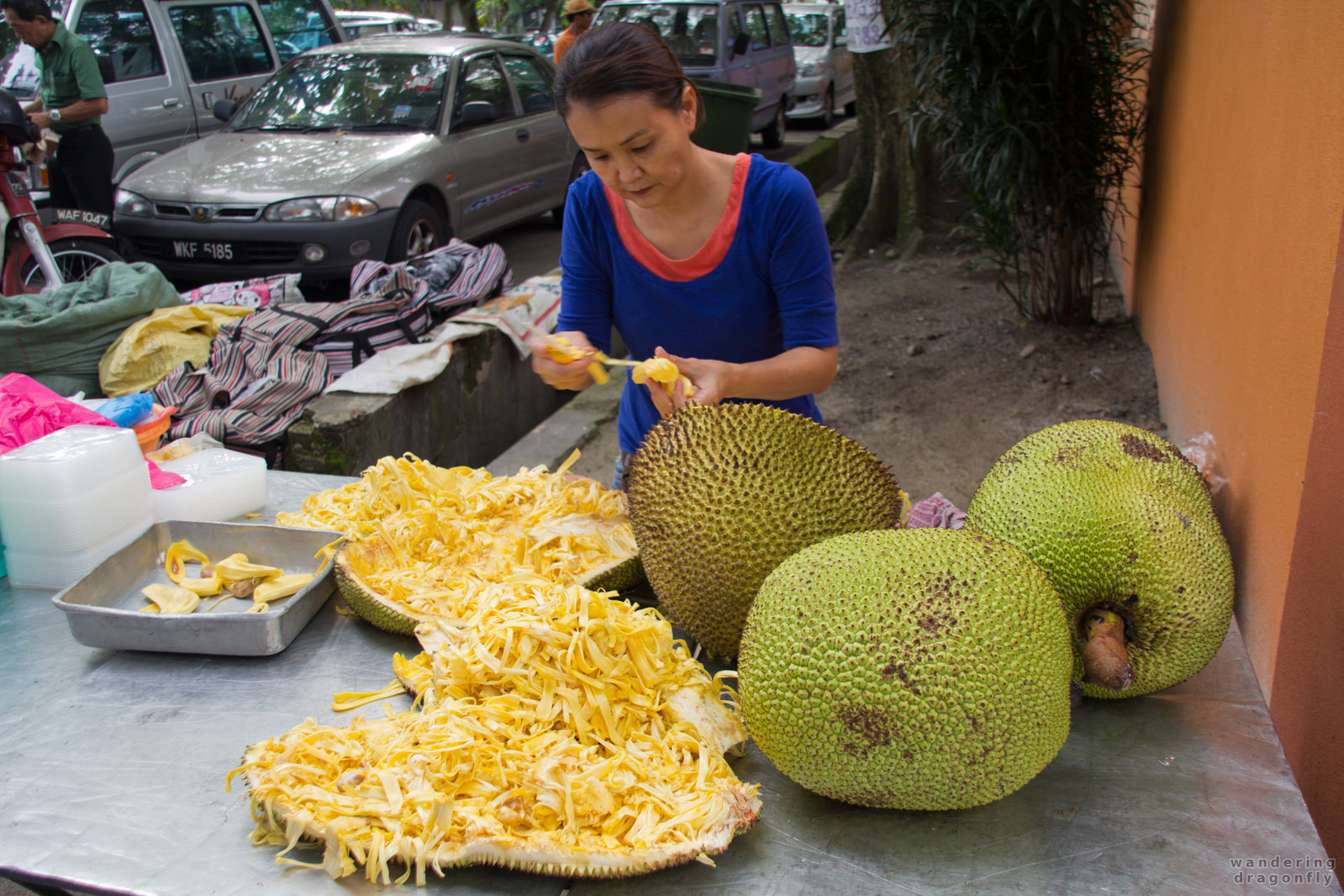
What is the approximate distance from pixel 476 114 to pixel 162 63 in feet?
8.31

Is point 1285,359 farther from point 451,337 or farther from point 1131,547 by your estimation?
point 451,337

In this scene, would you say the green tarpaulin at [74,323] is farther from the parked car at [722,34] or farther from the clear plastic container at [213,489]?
the parked car at [722,34]

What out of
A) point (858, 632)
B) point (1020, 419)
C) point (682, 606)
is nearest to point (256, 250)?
point (1020, 419)

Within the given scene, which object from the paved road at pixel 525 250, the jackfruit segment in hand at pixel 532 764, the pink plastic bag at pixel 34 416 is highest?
the pink plastic bag at pixel 34 416

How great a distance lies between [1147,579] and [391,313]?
333 centimetres

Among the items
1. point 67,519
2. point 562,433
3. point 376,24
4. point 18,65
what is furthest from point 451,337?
point 376,24

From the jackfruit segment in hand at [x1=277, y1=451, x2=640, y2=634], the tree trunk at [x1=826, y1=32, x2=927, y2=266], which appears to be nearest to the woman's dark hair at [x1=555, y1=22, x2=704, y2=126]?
the jackfruit segment in hand at [x1=277, y1=451, x2=640, y2=634]

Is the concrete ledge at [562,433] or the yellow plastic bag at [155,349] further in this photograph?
the concrete ledge at [562,433]

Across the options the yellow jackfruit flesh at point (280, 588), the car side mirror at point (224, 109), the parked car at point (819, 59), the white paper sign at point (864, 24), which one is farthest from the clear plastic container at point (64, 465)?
the parked car at point (819, 59)

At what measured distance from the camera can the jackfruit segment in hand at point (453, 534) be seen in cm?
147

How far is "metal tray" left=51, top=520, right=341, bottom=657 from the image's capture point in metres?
1.40

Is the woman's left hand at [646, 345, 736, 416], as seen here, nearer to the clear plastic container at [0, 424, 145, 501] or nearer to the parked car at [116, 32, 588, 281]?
the clear plastic container at [0, 424, 145, 501]

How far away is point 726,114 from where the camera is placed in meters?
7.78

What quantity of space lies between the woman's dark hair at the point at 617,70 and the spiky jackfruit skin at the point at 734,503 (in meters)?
0.55
